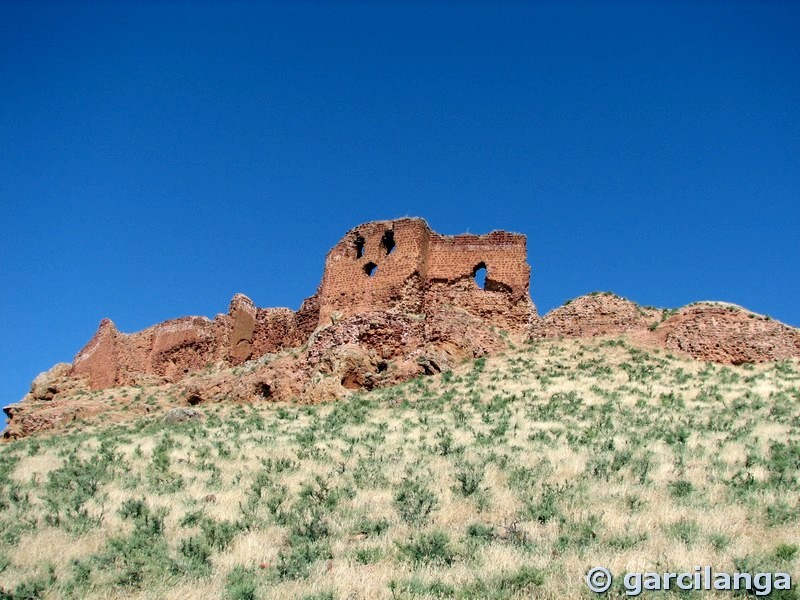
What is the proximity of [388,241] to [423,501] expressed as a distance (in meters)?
17.7

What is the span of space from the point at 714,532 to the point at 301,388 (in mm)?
14816

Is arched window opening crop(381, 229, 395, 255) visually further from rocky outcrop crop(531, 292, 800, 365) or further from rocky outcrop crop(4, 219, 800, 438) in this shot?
rocky outcrop crop(531, 292, 800, 365)

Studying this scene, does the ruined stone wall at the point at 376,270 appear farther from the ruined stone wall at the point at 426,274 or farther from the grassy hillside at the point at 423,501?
the grassy hillside at the point at 423,501

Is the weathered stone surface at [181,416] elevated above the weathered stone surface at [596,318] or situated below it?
below

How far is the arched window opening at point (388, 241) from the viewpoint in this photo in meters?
25.8

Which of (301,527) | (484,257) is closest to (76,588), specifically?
(301,527)

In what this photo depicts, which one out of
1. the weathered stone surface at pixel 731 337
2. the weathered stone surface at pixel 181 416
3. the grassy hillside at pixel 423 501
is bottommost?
the grassy hillside at pixel 423 501

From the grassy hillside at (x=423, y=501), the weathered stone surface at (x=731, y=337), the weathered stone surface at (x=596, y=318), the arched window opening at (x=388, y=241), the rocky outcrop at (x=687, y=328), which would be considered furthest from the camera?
the arched window opening at (x=388, y=241)

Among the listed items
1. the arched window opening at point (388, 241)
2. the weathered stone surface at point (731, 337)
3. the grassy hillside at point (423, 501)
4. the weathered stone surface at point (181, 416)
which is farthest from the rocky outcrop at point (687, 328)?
the weathered stone surface at point (181, 416)

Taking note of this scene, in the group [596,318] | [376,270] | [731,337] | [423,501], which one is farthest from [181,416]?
[731,337]

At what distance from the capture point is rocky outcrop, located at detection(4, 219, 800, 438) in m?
21.2

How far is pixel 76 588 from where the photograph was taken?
6953 millimetres

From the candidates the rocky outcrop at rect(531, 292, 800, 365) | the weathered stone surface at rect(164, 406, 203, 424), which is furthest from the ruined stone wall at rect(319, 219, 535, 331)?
the weathered stone surface at rect(164, 406, 203, 424)

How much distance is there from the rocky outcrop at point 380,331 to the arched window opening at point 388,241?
0.04 metres
